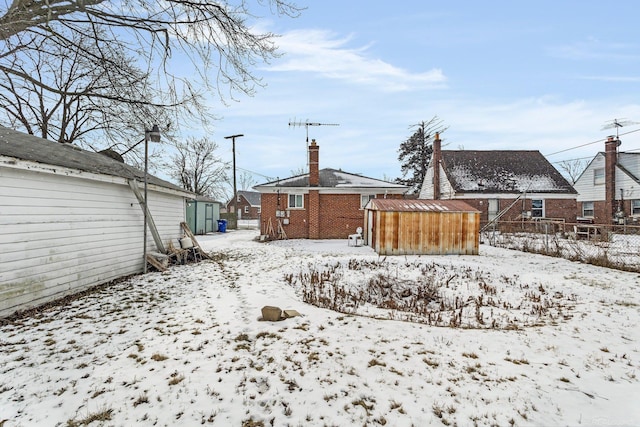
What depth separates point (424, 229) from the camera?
12.6m

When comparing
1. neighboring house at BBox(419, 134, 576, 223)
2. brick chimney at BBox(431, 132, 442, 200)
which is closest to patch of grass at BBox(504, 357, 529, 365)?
neighboring house at BBox(419, 134, 576, 223)

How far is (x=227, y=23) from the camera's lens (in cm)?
618

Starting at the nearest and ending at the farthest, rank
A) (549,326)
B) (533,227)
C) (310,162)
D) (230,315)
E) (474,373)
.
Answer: (474,373) < (549,326) < (230,315) < (310,162) < (533,227)

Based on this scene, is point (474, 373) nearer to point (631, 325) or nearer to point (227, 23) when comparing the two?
point (631, 325)

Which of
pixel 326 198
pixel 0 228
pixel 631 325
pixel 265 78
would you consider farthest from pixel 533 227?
pixel 0 228

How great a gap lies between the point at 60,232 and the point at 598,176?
34.7 metres

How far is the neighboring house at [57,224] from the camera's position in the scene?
516 centimetres

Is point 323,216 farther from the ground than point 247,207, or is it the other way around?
point 247,207

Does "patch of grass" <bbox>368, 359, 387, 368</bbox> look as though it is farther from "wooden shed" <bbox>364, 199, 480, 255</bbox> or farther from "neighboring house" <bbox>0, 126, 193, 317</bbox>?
"wooden shed" <bbox>364, 199, 480, 255</bbox>

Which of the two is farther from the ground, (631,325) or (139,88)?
(139,88)

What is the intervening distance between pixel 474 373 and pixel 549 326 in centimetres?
253

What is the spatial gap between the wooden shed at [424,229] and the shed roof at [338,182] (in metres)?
5.46

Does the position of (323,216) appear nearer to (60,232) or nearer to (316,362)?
(60,232)

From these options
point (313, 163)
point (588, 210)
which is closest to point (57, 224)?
point (313, 163)
